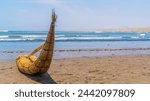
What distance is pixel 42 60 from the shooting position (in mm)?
10625

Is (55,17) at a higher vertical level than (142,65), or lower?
higher

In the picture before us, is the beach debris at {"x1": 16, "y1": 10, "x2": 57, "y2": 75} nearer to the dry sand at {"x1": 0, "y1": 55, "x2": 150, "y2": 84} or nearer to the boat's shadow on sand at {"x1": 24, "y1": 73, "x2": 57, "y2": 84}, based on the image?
the boat's shadow on sand at {"x1": 24, "y1": 73, "x2": 57, "y2": 84}

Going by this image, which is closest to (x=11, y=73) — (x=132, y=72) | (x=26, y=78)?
(x=26, y=78)

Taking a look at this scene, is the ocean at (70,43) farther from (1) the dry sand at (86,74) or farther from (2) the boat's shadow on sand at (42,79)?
(2) the boat's shadow on sand at (42,79)

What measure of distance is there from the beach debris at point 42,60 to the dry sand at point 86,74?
1.24ft

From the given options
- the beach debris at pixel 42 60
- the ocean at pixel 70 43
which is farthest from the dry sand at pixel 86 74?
the ocean at pixel 70 43

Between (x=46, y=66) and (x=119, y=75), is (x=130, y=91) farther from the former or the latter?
(x=119, y=75)

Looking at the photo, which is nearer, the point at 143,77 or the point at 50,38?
the point at 50,38

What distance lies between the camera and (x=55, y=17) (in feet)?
30.8

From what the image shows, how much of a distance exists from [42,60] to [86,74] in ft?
11.3

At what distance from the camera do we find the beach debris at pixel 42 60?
9.84 meters

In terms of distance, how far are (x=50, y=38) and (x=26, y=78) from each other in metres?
2.66

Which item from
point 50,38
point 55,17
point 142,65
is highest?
point 55,17

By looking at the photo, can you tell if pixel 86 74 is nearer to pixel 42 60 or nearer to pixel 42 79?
pixel 42 79
